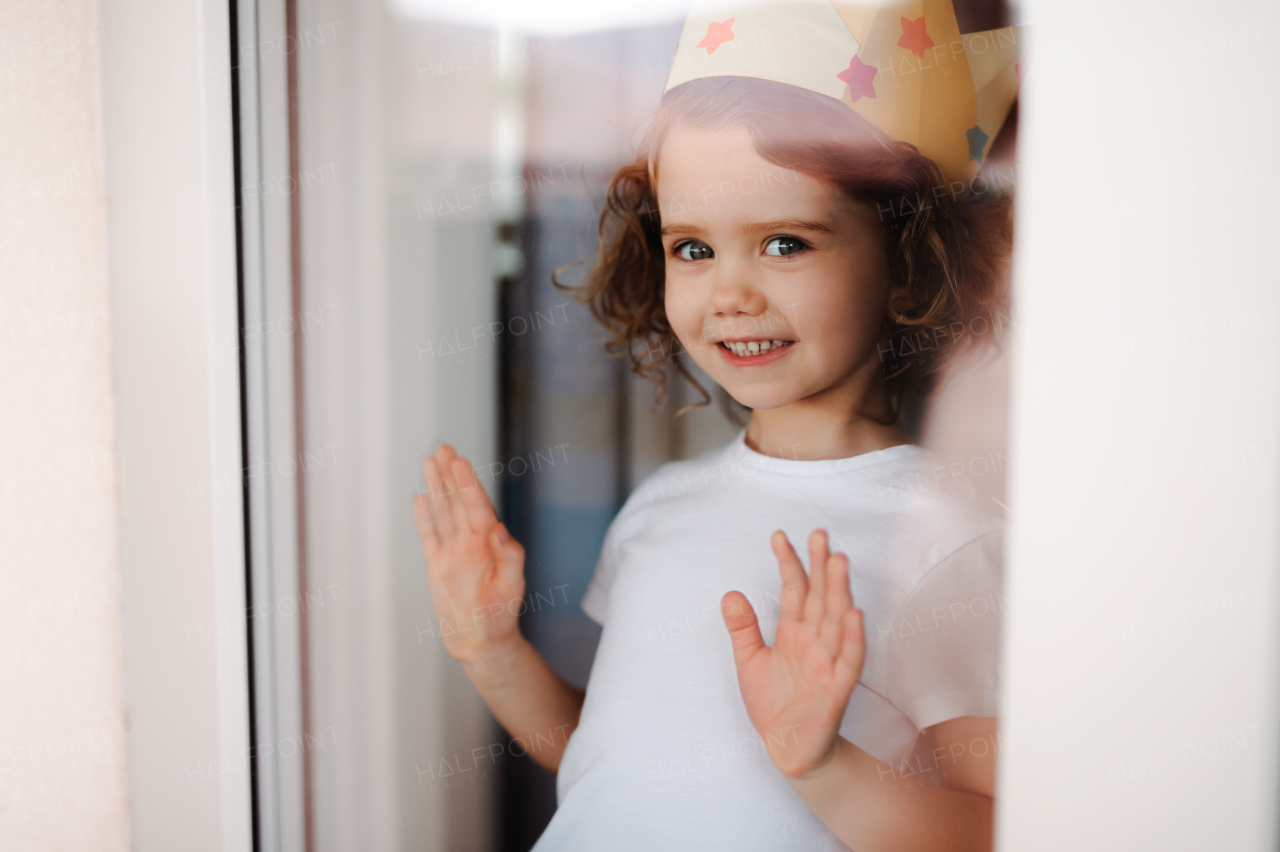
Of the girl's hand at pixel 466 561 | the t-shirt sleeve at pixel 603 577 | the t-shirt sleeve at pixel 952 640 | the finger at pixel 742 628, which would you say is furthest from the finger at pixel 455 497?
the t-shirt sleeve at pixel 952 640

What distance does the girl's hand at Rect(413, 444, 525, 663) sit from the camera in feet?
2.15

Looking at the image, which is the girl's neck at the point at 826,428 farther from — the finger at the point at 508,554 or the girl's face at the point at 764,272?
the finger at the point at 508,554

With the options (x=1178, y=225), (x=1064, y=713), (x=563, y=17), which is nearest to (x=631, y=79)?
(x=563, y=17)

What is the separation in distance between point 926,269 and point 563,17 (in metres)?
0.34

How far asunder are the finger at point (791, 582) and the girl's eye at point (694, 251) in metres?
0.22

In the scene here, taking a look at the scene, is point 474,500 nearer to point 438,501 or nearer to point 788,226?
point 438,501

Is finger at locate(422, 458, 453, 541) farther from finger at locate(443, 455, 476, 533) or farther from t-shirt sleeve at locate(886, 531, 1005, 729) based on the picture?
t-shirt sleeve at locate(886, 531, 1005, 729)

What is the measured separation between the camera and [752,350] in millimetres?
562

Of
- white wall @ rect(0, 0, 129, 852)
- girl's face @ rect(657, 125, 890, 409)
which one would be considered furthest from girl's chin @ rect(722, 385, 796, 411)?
white wall @ rect(0, 0, 129, 852)

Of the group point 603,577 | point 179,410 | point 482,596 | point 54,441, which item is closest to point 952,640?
point 603,577

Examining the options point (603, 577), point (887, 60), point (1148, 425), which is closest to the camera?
point (1148, 425)

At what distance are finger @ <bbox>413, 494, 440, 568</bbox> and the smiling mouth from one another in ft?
1.01

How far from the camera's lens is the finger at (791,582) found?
0.52 m

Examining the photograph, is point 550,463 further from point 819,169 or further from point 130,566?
point 130,566
